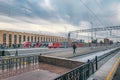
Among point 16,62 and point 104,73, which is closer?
point 104,73

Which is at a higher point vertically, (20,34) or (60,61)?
(20,34)

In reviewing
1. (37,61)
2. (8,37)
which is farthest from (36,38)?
(37,61)

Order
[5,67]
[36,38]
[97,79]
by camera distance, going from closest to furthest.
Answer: [97,79] → [5,67] → [36,38]

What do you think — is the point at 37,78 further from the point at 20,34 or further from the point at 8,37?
the point at 20,34

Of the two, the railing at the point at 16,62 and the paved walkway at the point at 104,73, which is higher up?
the railing at the point at 16,62

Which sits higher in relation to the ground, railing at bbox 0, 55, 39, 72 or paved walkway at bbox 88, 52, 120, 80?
railing at bbox 0, 55, 39, 72

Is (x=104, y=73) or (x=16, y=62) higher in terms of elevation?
(x=16, y=62)

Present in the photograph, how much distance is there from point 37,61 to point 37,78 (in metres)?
6.41

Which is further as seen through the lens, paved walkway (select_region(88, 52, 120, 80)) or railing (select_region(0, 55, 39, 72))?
railing (select_region(0, 55, 39, 72))

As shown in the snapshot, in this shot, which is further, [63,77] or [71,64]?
[71,64]

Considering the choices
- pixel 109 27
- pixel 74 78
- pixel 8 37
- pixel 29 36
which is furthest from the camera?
pixel 29 36

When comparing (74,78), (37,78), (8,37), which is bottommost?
(37,78)

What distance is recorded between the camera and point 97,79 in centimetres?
873

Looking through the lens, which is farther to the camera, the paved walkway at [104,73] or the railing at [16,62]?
the railing at [16,62]
